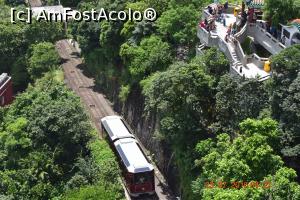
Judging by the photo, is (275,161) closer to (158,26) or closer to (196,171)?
(196,171)

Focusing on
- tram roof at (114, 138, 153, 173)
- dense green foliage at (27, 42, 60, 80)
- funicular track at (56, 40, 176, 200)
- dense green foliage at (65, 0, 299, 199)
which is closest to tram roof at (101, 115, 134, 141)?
tram roof at (114, 138, 153, 173)

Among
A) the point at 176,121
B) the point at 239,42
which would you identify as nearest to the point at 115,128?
the point at 176,121

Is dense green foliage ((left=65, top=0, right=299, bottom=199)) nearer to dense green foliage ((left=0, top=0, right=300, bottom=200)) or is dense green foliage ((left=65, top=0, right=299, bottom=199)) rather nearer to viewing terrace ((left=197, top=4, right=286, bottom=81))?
dense green foliage ((left=0, top=0, right=300, bottom=200))

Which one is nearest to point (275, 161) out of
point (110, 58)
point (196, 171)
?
point (196, 171)

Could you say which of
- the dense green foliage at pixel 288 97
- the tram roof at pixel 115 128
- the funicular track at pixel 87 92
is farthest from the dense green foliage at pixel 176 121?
the funicular track at pixel 87 92

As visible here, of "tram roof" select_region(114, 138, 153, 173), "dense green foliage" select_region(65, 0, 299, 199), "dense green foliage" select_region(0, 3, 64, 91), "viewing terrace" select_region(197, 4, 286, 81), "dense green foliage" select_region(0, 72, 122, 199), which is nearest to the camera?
"dense green foliage" select_region(65, 0, 299, 199)

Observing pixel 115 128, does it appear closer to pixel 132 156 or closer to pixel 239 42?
pixel 132 156

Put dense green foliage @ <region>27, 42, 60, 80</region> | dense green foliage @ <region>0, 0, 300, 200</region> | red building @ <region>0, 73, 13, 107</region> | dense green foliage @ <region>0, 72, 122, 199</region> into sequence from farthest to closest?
dense green foliage @ <region>27, 42, 60, 80</region>, red building @ <region>0, 73, 13, 107</region>, dense green foliage @ <region>0, 72, 122, 199</region>, dense green foliage @ <region>0, 0, 300, 200</region>
